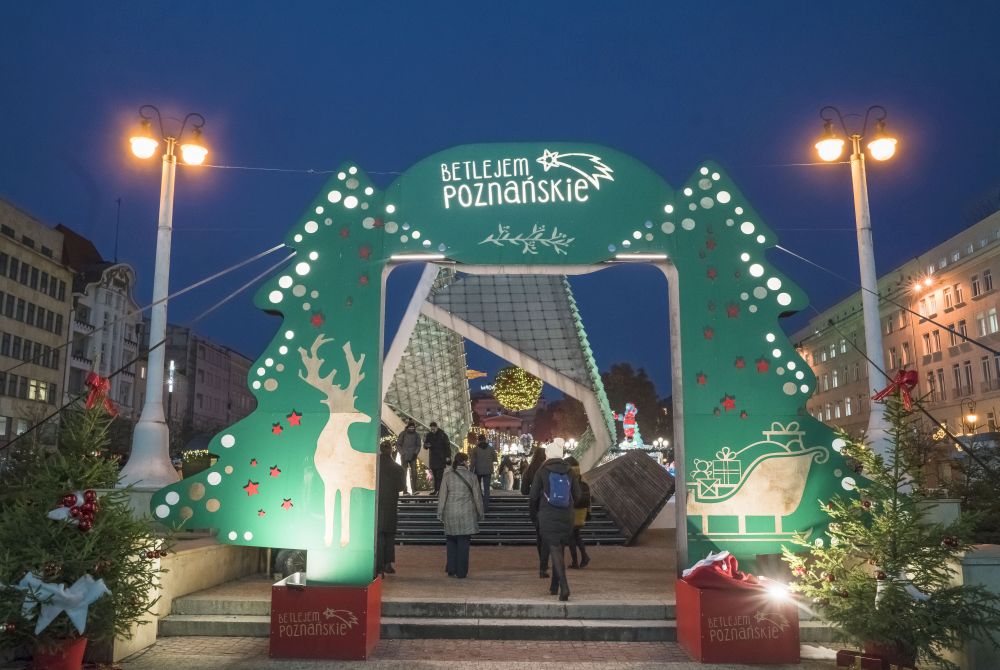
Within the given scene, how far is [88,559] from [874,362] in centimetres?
812

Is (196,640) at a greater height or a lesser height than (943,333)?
lesser

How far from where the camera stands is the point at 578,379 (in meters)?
25.6

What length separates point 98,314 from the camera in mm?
55062

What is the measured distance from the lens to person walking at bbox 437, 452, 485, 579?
32.1 ft

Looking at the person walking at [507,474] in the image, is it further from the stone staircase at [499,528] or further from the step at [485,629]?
the step at [485,629]

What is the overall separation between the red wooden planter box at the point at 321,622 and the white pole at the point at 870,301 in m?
6.01

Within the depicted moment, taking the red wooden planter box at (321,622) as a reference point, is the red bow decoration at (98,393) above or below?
above

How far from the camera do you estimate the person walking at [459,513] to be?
32.1 feet

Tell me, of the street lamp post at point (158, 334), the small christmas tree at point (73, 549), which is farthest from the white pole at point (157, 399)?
the small christmas tree at point (73, 549)

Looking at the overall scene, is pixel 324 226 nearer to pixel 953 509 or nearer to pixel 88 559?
pixel 88 559

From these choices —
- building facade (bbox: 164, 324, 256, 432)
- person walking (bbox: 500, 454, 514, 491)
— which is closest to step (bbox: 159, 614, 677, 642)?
person walking (bbox: 500, 454, 514, 491)

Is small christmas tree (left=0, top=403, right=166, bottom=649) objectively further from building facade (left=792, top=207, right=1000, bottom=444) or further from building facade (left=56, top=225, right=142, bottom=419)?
building facade (left=56, top=225, right=142, bottom=419)

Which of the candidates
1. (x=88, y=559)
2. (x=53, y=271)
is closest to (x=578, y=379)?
(x=88, y=559)

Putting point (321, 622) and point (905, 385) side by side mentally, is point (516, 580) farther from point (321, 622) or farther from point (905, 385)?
point (905, 385)
